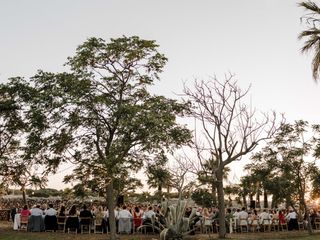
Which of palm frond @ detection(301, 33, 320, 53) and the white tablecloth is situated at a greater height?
palm frond @ detection(301, 33, 320, 53)

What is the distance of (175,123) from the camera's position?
953 inches

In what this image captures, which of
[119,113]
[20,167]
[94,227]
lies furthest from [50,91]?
[94,227]

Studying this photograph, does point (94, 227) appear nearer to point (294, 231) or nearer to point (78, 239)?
point (78, 239)

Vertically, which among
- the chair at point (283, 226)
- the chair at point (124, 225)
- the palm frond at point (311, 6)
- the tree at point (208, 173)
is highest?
the palm frond at point (311, 6)

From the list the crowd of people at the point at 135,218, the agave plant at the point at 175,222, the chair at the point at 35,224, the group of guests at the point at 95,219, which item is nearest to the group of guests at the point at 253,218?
the crowd of people at the point at 135,218

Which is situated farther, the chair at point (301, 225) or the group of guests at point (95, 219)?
the chair at point (301, 225)

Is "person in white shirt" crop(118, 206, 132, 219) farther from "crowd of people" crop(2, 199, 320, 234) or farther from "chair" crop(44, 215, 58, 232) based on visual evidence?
"chair" crop(44, 215, 58, 232)

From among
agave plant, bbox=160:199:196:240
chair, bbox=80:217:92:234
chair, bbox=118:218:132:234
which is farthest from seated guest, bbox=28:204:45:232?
agave plant, bbox=160:199:196:240

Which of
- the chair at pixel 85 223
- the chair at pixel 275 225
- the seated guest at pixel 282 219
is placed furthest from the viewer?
the seated guest at pixel 282 219

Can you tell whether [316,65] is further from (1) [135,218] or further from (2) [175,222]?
(1) [135,218]

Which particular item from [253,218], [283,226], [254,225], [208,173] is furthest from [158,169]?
[283,226]

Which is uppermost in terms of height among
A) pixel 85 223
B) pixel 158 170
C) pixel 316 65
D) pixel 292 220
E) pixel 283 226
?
pixel 316 65

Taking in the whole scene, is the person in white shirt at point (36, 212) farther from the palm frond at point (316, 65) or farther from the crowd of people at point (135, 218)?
the palm frond at point (316, 65)

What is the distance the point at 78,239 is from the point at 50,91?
7447mm
